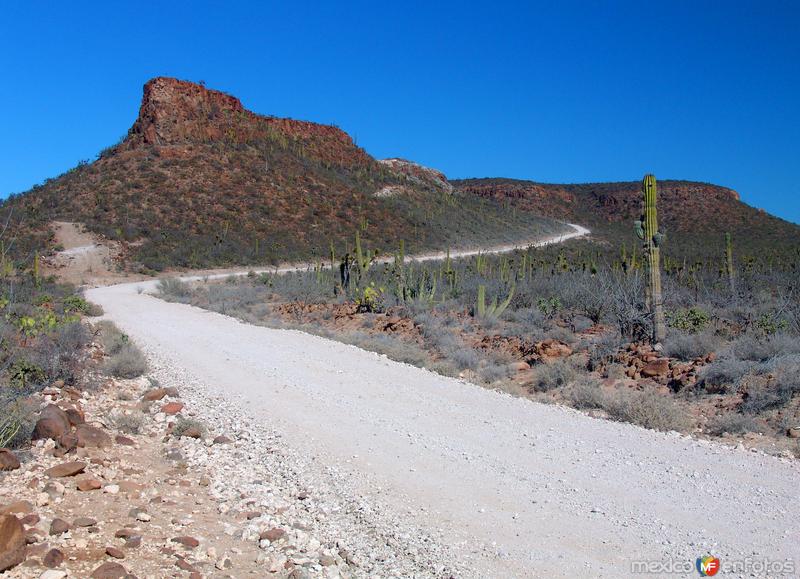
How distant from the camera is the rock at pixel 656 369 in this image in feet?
30.0

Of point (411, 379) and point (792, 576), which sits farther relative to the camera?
point (411, 379)

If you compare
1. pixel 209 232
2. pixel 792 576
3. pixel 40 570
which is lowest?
pixel 792 576

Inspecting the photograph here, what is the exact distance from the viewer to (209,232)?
40344mm

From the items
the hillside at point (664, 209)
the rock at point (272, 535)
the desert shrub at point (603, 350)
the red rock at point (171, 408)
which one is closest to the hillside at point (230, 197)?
the hillside at point (664, 209)

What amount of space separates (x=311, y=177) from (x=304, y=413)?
157 feet

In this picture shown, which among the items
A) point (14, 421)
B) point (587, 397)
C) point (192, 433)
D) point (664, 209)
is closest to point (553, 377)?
point (587, 397)

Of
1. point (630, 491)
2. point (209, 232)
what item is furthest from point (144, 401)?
point (209, 232)

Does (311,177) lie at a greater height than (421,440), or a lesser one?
greater

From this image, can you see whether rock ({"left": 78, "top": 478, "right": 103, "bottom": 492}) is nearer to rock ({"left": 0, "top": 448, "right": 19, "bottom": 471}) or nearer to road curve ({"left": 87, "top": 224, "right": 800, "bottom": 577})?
rock ({"left": 0, "top": 448, "right": 19, "bottom": 471})

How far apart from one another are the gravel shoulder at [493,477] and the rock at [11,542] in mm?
1955

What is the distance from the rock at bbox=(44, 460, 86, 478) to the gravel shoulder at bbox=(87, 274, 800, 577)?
4.85 feet

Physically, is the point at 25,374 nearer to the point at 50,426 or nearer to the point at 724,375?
the point at 50,426

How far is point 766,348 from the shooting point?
29.2 feet

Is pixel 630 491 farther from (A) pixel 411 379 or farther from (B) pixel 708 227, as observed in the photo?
(B) pixel 708 227
